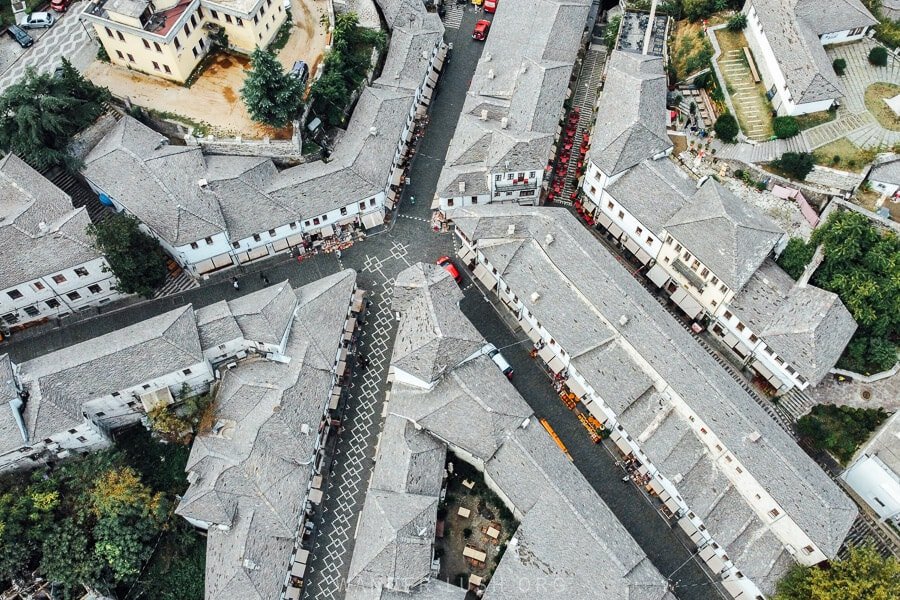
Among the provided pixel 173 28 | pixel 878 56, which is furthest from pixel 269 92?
pixel 878 56

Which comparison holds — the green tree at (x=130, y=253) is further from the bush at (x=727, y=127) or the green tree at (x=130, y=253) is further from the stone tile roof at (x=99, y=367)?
the bush at (x=727, y=127)

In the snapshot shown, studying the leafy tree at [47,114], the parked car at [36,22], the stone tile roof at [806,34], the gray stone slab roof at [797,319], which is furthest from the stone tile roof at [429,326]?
the parked car at [36,22]

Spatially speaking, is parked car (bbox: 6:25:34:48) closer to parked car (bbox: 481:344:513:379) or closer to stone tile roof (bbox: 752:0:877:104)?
parked car (bbox: 481:344:513:379)

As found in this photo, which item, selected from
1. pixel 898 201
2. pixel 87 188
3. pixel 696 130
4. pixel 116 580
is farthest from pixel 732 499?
pixel 87 188

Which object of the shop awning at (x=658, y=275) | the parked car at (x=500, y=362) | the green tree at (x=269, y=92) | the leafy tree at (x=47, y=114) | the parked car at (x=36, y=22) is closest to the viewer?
the leafy tree at (x=47, y=114)

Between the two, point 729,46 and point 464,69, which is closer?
point 729,46

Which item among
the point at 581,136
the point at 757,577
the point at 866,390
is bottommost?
the point at 757,577

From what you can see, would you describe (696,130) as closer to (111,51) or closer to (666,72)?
(666,72)
